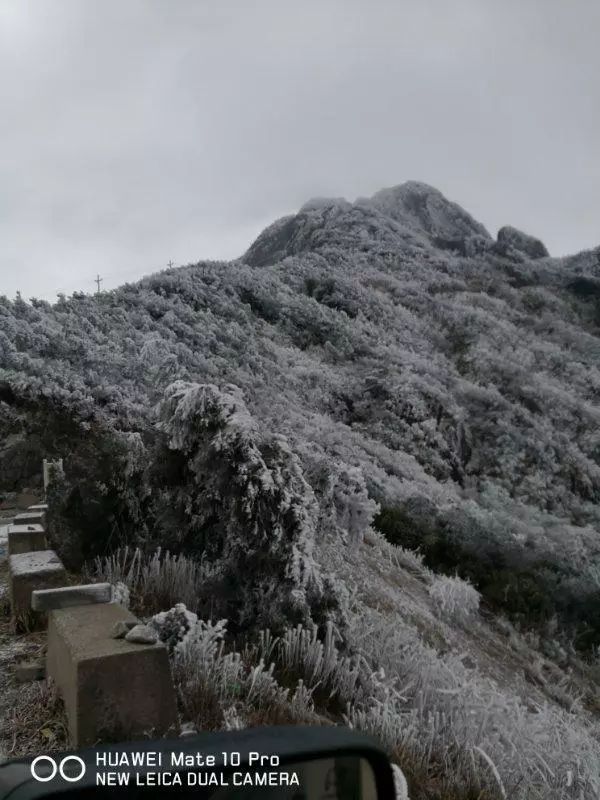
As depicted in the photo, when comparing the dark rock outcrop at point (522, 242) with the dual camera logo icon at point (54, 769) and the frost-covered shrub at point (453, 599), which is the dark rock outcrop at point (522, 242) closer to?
A: the frost-covered shrub at point (453, 599)

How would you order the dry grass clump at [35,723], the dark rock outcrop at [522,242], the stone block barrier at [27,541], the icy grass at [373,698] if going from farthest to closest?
the dark rock outcrop at [522,242], the stone block barrier at [27,541], the icy grass at [373,698], the dry grass clump at [35,723]

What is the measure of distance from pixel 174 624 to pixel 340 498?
237cm

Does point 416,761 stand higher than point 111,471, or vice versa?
point 111,471

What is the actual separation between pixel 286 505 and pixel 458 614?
4.69m

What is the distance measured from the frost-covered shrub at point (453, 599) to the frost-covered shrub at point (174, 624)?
16.3ft

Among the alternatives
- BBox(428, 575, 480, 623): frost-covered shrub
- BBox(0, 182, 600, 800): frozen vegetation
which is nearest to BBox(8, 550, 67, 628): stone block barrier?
BBox(0, 182, 600, 800): frozen vegetation

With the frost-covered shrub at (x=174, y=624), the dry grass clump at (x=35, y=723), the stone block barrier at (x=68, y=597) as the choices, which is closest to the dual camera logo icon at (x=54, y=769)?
the dry grass clump at (x=35, y=723)

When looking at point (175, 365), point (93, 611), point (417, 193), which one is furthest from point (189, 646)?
point (417, 193)

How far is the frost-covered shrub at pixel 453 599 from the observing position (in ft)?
26.3

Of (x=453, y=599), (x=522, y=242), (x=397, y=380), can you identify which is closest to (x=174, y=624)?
(x=453, y=599)

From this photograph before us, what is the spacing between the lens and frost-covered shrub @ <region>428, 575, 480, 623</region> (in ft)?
26.3

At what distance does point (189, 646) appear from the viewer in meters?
3.28

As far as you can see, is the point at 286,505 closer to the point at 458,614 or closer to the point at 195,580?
the point at 195,580

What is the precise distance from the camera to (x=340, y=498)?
18.3ft
